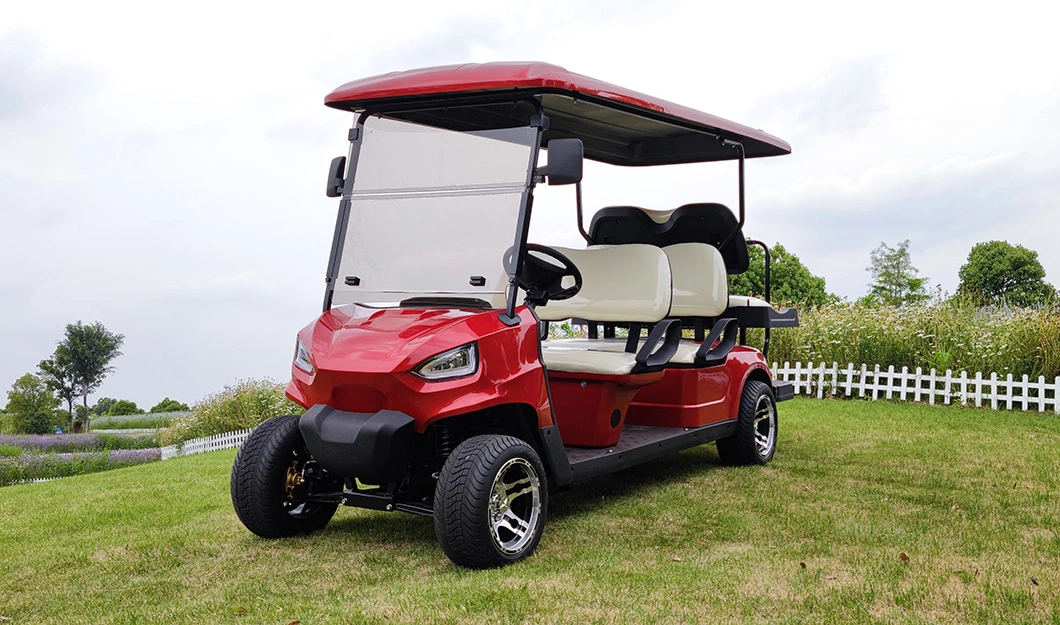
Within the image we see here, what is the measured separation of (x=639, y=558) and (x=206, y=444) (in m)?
12.7

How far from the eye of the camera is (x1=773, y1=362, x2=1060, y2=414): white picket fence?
10898mm

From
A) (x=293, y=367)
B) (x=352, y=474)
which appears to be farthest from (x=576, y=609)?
(x=293, y=367)

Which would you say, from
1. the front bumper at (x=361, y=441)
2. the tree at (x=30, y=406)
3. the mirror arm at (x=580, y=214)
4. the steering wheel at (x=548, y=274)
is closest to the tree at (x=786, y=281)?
the mirror arm at (x=580, y=214)

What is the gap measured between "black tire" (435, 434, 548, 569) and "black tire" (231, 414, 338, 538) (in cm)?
96

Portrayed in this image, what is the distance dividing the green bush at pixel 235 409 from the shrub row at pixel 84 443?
12.7 feet

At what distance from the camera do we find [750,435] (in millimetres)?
6691

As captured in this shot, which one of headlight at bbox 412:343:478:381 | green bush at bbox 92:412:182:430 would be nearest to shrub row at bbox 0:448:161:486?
headlight at bbox 412:343:478:381

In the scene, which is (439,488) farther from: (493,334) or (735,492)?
(735,492)

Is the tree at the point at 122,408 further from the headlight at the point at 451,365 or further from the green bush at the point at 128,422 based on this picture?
the headlight at the point at 451,365

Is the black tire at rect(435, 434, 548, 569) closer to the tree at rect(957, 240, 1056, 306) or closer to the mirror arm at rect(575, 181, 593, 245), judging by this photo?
the mirror arm at rect(575, 181, 593, 245)

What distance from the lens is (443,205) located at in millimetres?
4688

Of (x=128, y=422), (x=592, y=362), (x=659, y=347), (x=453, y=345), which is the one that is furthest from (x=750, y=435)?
(x=128, y=422)

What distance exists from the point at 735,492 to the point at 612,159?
2879 millimetres

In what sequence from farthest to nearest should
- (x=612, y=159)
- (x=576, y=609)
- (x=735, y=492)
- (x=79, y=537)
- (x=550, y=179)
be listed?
(x=612, y=159) → (x=735, y=492) → (x=79, y=537) → (x=550, y=179) → (x=576, y=609)
